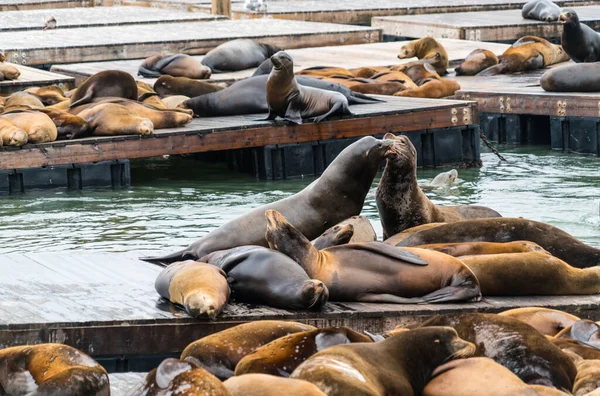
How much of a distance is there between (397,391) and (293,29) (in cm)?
1828

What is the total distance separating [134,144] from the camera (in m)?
11.6

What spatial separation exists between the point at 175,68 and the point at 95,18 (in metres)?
10.7

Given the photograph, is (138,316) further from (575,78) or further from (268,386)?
(575,78)

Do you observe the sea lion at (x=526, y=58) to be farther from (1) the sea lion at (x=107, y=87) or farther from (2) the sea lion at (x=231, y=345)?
(2) the sea lion at (x=231, y=345)

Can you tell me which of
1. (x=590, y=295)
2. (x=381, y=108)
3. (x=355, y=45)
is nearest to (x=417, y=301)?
(x=590, y=295)

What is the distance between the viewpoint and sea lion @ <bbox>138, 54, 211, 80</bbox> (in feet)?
51.3

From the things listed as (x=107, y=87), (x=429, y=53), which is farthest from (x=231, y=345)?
(x=429, y=53)

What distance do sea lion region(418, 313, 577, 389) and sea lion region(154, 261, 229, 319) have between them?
1.14m

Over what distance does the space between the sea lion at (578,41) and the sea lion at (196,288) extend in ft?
34.8

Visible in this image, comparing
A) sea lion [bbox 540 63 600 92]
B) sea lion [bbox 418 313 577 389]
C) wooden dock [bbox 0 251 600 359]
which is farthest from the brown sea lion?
→ sea lion [bbox 540 63 600 92]

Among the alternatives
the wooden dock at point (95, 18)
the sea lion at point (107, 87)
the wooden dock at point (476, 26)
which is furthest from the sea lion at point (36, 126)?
the wooden dock at point (476, 26)

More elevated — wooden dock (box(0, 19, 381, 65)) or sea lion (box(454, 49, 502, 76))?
wooden dock (box(0, 19, 381, 65))

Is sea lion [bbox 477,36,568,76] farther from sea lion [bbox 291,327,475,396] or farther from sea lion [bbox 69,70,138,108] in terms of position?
sea lion [bbox 291,327,475,396]

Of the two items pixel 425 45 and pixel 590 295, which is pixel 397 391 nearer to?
pixel 590 295
